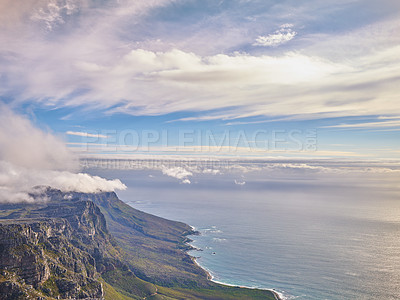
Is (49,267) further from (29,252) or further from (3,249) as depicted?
(3,249)

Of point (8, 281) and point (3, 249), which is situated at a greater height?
point (3, 249)

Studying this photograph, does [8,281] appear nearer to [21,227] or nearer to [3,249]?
[3,249]

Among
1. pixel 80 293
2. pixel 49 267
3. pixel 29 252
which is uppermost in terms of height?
pixel 29 252

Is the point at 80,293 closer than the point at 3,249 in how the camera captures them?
No

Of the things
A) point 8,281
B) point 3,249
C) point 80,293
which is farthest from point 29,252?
point 80,293

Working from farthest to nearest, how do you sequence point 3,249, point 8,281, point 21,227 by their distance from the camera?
point 21,227 < point 3,249 < point 8,281

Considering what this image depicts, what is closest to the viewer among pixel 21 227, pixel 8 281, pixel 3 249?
pixel 8 281

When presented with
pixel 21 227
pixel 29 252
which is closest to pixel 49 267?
pixel 29 252

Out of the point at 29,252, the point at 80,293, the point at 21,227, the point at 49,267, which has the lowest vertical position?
the point at 80,293

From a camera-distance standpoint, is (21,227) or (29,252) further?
(21,227)
